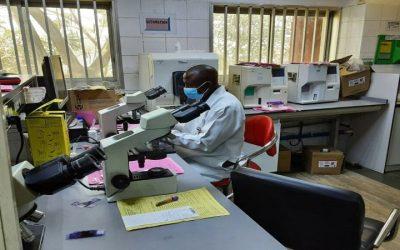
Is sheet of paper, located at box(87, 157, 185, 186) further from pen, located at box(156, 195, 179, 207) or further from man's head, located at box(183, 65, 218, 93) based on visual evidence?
man's head, located at box(183, 65, 218, 93)

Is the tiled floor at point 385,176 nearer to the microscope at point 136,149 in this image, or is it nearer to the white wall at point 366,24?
the white wall at point 366,24

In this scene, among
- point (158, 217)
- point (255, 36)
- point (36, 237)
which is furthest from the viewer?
point (255, 36)

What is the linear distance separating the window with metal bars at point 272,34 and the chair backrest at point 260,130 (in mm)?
1529

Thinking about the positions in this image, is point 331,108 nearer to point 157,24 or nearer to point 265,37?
point 265,37

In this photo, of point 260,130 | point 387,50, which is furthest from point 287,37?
point 260,130

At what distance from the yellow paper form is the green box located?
11.6ft

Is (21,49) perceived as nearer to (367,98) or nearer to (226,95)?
(226,95)

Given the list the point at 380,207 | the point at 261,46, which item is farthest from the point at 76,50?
the point at 380,207

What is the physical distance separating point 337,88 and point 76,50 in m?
2.80

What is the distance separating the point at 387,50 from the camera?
3.73m

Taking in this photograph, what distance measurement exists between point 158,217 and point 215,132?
83cm

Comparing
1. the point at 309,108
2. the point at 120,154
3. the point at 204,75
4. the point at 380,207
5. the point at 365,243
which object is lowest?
the point at 380,207

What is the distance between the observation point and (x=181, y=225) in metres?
0.96

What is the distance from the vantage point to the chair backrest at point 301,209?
3.04 feet
